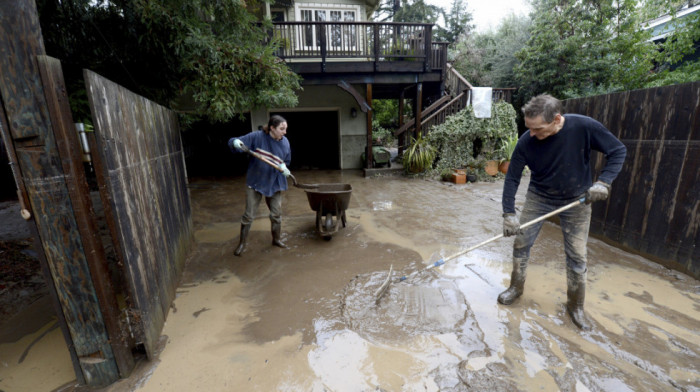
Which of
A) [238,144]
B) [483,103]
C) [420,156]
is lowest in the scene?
[420,156]

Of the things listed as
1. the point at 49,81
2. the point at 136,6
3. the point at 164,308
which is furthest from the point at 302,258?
the point at 136,6

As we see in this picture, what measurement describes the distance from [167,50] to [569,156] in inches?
191

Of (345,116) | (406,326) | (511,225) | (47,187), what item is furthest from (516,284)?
(345,116)

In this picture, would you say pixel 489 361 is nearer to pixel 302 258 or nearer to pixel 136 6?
pixel 302 258

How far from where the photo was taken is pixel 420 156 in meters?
9.41

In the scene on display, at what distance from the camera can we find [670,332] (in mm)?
2484

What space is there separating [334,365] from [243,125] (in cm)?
992

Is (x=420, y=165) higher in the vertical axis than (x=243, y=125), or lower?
lower

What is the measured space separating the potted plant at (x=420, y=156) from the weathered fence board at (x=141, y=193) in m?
7.11

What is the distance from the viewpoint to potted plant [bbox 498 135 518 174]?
8.98 m

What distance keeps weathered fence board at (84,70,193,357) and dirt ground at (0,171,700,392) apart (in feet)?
1.22

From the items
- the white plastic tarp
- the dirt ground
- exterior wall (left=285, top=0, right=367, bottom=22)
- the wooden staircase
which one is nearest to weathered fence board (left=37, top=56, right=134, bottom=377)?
the dirt ground

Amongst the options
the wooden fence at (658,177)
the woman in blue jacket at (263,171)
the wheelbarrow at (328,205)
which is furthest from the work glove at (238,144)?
the wooden fence at (658,177)

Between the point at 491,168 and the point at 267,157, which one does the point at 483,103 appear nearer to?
the point at 491,168
